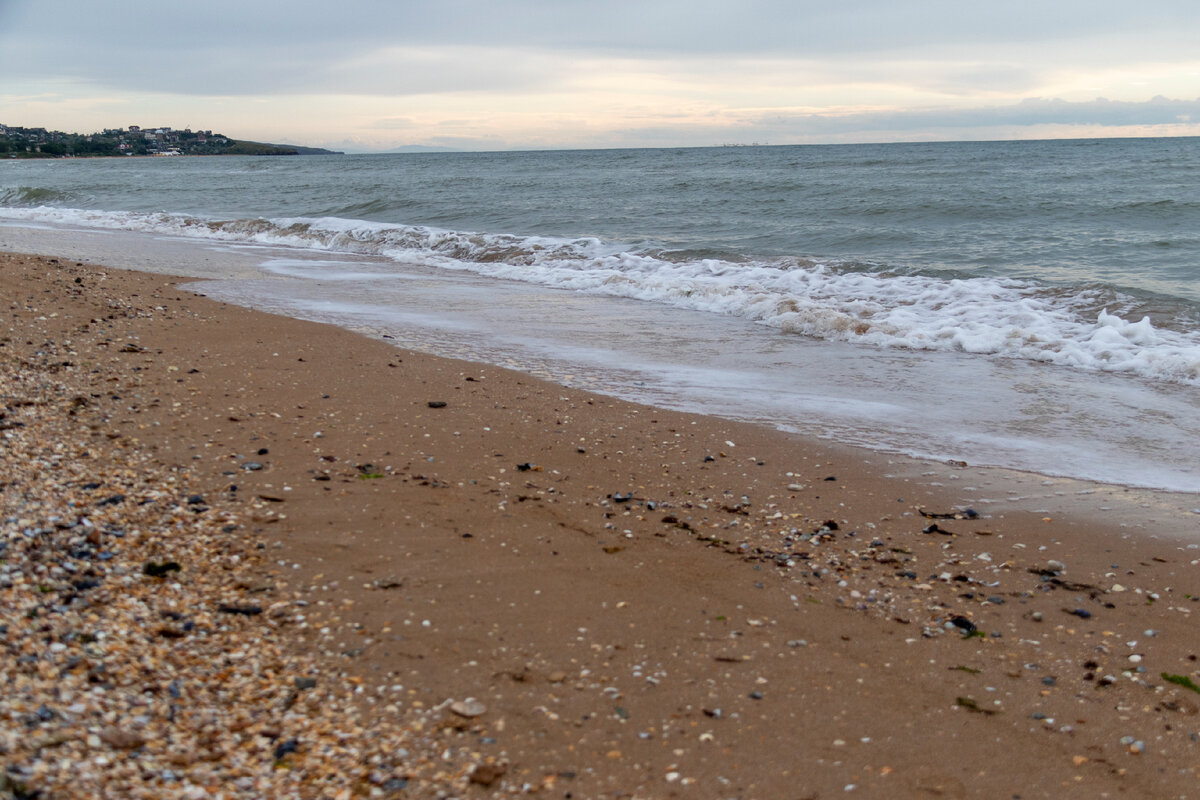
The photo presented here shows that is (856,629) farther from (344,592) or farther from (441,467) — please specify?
(441,467)

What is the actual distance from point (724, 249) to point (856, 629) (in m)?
11.9

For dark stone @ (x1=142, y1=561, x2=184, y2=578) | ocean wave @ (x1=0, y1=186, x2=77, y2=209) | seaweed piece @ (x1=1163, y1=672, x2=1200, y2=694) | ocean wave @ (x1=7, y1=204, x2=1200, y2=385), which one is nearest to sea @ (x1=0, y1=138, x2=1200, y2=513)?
ocean wave @ (x1=7, y1=204, x2=1200, y2=385)

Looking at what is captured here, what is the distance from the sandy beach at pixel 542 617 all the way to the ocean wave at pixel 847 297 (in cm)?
382

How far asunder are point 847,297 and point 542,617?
865cm

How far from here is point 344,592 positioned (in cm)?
280

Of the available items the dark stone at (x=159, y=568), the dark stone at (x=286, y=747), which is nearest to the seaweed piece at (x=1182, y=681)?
the dark stone at (x=286, y=747)

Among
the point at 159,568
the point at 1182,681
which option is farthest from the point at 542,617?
the point at 1182,681

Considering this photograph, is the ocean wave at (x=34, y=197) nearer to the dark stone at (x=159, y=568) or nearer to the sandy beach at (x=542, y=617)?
the sandy beach at (x=542, y=617)

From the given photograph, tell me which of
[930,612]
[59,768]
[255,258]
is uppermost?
[255,258]

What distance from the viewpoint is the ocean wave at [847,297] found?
7.55 meters

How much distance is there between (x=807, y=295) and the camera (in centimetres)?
1060

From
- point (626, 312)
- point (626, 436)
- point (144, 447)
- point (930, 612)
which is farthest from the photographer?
point (626, 312)

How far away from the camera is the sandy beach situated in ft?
6.79

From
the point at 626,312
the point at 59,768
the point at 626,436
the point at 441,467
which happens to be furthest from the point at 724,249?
the point at 59,768
